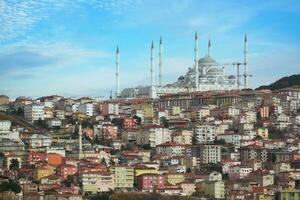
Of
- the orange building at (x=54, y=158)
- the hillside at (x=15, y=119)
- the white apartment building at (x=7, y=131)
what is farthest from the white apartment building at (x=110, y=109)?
the orange building at (x=54, y=158)

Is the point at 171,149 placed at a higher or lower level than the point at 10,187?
higher

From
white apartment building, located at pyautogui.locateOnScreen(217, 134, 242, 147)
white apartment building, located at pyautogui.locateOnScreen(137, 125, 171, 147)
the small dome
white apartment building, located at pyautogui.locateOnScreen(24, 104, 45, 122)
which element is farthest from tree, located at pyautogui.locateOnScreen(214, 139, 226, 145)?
the small dome

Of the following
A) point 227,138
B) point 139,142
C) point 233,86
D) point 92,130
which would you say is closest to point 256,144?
point 227,138

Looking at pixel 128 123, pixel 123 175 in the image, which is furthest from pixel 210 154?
pixel 128 123

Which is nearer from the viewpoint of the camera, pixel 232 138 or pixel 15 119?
pixel 232 138

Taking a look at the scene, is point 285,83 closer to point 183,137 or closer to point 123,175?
point 183,137

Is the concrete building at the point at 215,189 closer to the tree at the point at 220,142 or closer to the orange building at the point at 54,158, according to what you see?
the orange building at the point at 54,158
